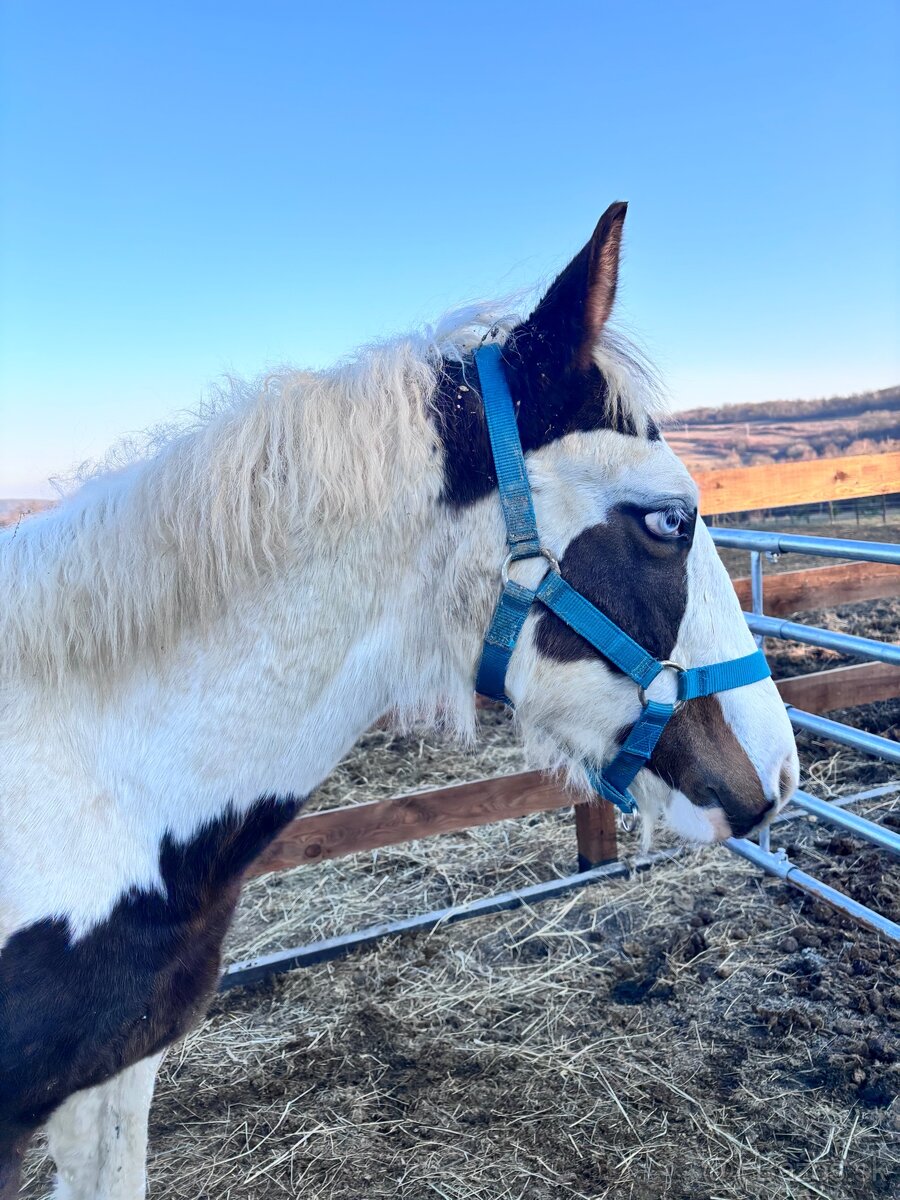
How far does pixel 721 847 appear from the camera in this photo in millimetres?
3824

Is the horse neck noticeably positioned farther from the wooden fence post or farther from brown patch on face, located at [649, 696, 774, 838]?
the wooden fence post

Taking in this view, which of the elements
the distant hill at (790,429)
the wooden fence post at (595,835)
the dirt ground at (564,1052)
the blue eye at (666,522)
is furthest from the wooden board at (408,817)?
the distant hill at (790,429)

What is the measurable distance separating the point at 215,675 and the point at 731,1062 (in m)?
2.29

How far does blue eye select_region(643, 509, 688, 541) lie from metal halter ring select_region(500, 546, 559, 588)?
191mm

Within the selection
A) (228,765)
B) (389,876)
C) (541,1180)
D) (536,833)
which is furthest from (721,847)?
(228,765)

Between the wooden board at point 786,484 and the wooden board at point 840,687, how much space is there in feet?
7.62

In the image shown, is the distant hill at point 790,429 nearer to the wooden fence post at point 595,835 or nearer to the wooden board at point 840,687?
the wooden board at point 840,687

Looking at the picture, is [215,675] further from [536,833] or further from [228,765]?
[536,833]

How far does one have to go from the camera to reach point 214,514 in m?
1.30

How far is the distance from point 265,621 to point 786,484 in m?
5.70

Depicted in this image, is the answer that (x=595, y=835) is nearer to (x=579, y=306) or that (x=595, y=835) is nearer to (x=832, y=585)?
(x=832, y=585)

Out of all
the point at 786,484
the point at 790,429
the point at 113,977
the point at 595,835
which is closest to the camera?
the point at 113,977

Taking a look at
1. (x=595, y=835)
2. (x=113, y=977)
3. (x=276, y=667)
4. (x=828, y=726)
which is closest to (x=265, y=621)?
(x=276, y=667)

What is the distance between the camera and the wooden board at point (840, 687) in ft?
12.2
